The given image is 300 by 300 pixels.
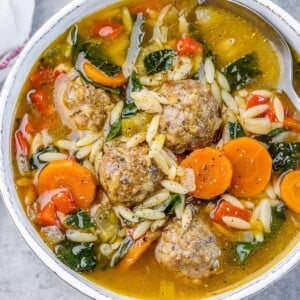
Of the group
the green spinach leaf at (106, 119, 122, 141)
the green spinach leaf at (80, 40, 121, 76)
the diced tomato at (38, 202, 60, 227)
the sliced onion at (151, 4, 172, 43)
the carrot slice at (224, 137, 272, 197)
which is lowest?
the diced tomato at (38, 202, 60, 227)

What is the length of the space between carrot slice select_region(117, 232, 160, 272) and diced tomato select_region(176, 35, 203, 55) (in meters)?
0.84

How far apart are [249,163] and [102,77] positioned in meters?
0.77

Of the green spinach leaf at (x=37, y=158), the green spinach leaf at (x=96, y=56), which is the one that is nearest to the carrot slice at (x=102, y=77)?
the green spinach leaf at (x=96, y=56)

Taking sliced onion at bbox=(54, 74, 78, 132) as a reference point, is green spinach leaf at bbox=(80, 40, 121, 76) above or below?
above

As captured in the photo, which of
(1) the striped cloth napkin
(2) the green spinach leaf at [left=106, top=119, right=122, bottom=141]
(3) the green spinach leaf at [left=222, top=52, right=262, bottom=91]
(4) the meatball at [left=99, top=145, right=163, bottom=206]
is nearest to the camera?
(4) the meatball at [left=99, top=145, right=163, bottom=206]

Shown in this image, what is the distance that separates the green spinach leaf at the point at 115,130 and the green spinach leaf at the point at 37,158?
0.26m

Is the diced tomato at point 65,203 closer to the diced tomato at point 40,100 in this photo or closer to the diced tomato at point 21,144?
the diced tomato at point 21,144

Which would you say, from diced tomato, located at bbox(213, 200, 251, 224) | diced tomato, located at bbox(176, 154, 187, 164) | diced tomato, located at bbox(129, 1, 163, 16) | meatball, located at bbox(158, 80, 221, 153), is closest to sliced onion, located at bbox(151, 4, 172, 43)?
diced tomato, located at bbox(129, 1, 163, 16)

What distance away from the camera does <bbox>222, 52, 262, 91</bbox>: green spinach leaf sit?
363 centimetres

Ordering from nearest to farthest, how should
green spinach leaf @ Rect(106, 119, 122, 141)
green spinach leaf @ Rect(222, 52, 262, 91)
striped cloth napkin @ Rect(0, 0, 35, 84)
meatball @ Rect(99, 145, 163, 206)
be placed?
1. meatball @ Rect(99, 145, 163, 206)
2. green spinach leaf @ Rect(106, 119, 122, 141)
3. green spinach leaf @ Rect(222, 52, 262, 91)
4. striped cloth napkin @ Rect(0, 0, 35, 84)

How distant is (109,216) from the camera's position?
11.6 ft

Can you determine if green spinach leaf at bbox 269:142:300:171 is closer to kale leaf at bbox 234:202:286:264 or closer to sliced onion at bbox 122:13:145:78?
kale leaf at bbox 234:202:286:264

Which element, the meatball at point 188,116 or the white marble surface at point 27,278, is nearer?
the meatball at point 188,116

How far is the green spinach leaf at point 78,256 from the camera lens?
11.7 ft
